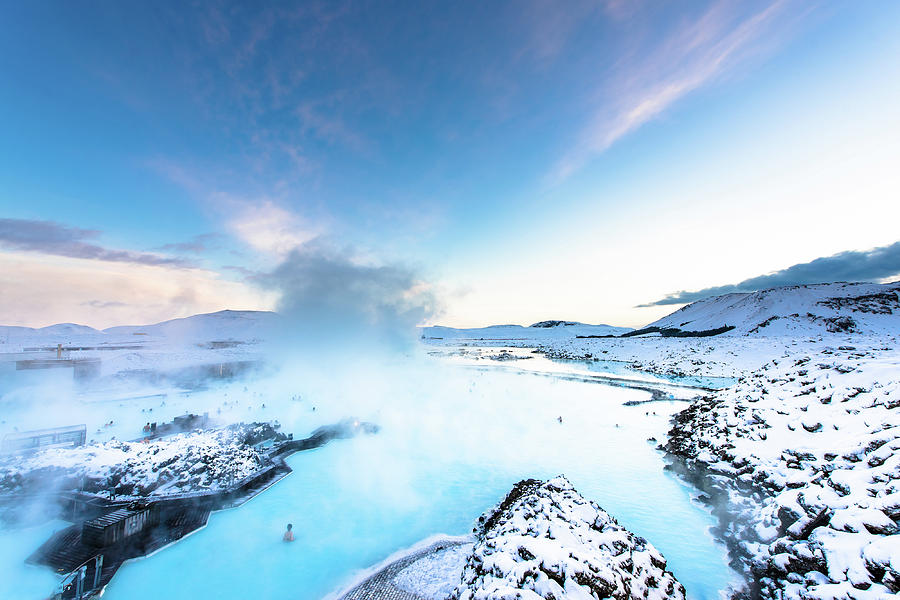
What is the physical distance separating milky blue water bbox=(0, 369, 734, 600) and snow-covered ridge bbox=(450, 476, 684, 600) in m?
2.31

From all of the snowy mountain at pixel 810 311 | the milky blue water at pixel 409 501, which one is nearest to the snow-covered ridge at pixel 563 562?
the milky blue water at pixel 409 501

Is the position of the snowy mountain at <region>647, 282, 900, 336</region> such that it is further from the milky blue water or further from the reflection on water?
the reflection on water

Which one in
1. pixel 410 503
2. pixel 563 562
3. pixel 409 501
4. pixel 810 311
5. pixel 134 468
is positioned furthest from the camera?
pixel 810 311

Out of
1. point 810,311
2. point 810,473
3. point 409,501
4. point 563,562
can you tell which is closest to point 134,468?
point 409,501

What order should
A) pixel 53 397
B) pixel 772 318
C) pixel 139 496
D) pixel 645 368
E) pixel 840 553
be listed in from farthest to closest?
1. pixel 772 318
2. pixel 645 368
3. pixel 53 397
4. pixel 139 496
5. pixel 840 553

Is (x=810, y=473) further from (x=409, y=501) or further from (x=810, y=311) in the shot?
(x=810, y=311)

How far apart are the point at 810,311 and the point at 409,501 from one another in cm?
8154

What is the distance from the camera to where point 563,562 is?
7.31m

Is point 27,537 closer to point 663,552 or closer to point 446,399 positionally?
point 663,552

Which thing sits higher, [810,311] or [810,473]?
[810,473]

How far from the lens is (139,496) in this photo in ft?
41.9

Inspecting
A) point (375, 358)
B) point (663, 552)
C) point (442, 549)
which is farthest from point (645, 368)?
point (442, 549)

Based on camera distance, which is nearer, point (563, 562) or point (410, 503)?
point (563, 562)

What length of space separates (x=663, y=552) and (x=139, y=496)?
18.2 m
